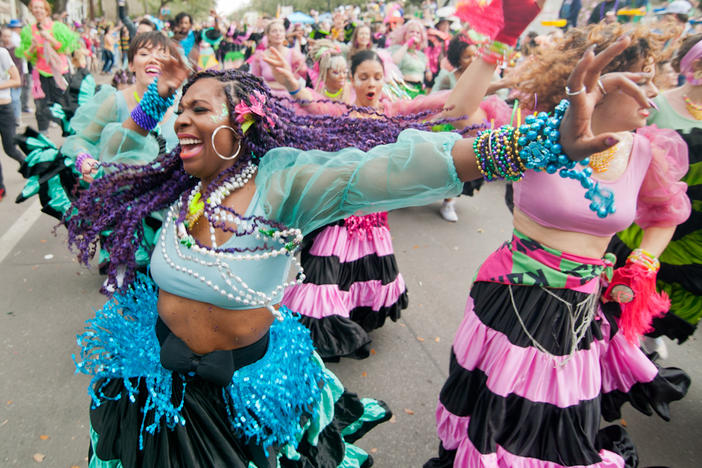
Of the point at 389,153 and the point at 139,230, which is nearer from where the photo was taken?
the point at 389,153

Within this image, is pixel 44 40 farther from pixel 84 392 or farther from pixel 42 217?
pixel 84 392

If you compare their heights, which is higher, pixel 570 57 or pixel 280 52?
pixel 570 57

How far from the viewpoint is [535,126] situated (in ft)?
3.90

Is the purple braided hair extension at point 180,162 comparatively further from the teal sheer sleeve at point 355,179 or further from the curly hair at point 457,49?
the curly hair at point 457,49

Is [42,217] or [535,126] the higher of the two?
[535,126]

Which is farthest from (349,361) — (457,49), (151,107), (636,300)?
(457,49)

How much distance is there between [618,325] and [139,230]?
7.46 feet

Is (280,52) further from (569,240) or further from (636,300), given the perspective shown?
(636,300)

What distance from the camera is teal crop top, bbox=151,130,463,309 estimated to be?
4.48 feet

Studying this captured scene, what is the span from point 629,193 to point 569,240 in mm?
329

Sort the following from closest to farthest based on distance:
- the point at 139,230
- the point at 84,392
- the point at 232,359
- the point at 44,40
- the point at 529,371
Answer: the point at 232,359 < the point at 139,230 < the point at 529,371 < the point at 84,392 < the point at 44,40

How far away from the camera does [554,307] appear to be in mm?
2139

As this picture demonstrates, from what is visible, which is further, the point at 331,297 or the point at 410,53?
the point at 410,53

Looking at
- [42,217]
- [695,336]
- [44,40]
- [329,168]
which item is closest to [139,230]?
[329,168]
